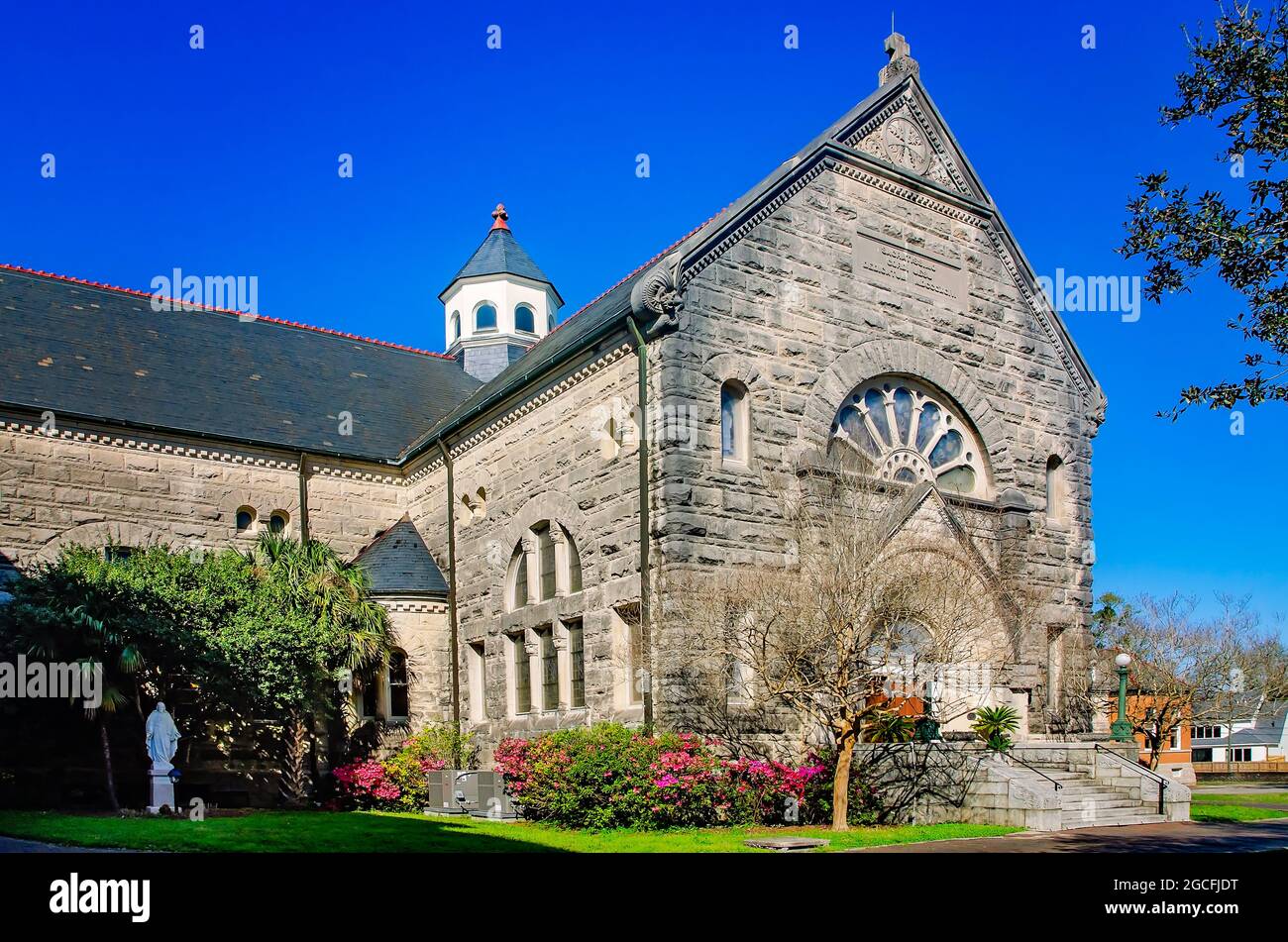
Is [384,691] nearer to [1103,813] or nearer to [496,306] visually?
[1103,813]

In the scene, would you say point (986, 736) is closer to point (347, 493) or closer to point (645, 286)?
point (645, 286)

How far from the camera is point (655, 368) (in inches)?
837

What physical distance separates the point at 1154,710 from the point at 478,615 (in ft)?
76.3

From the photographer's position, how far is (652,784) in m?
18.4

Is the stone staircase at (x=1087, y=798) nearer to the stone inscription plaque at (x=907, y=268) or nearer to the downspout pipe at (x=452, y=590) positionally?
the stone inscription plaque at (x=907, y=268)

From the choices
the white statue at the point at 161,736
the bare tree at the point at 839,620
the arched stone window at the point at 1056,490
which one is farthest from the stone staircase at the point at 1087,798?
the white statue at the point at 161,736

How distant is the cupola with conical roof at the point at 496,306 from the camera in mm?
39031

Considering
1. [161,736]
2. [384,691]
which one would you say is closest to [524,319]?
[384,691]

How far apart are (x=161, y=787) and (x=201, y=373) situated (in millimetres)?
11790

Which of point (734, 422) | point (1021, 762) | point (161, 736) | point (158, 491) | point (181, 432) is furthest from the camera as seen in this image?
point (181, 432)

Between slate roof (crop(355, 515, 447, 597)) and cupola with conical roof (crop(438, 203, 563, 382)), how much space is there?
402 inches

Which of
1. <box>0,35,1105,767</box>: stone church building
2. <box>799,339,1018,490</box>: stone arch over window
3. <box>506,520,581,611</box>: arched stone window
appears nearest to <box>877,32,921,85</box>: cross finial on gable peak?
<box>0,35,1105,767</box>: stone church building

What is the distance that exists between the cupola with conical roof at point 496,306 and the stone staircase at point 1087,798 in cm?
2310

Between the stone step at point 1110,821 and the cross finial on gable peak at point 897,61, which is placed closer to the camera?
the stone step at point 1110,821
